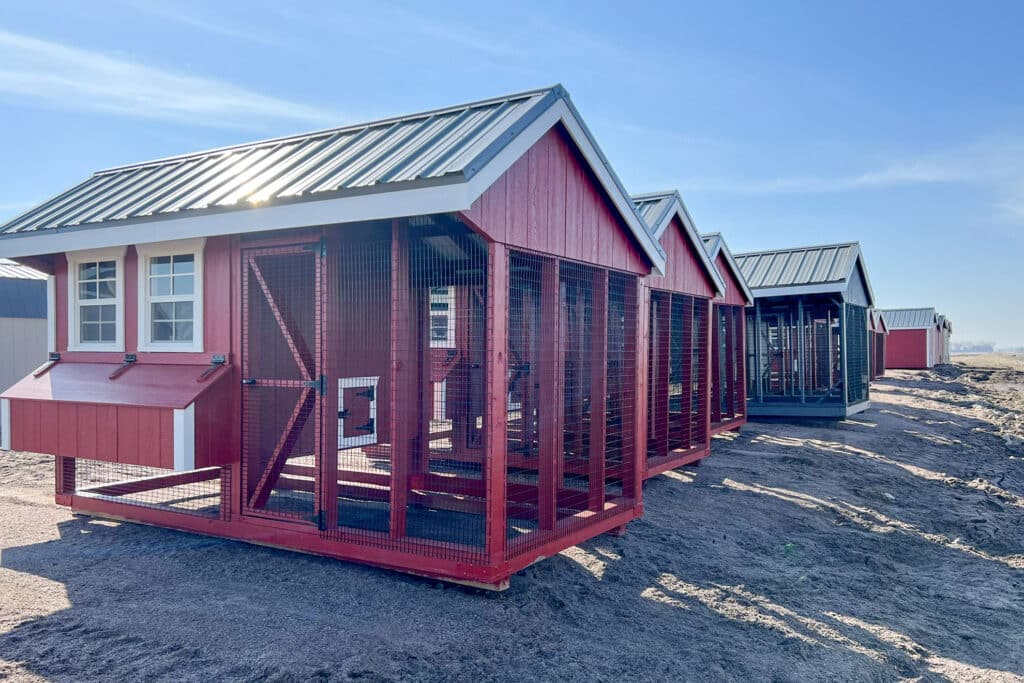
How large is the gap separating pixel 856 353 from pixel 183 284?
15750 mm

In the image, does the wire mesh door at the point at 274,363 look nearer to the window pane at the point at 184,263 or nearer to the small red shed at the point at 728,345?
the window pane at the point at 184,263

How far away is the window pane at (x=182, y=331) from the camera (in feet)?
22.7

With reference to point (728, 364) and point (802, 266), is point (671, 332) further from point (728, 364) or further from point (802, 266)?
point (802, 266)

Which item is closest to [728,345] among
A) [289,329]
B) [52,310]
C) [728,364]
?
[728,364]

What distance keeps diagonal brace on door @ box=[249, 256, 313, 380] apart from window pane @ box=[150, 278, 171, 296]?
1.10 metres

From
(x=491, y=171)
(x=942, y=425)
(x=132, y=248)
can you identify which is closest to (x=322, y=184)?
(x=491, y=171)

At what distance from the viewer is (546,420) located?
6477mm

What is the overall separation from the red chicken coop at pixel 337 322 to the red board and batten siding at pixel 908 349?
143ft

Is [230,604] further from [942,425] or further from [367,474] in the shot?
[942,425]

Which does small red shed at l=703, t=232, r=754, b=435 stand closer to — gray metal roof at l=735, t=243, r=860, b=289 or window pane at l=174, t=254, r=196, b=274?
gray metal roof at l=735, t=243, r=860, b=289

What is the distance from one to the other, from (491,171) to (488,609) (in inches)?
120

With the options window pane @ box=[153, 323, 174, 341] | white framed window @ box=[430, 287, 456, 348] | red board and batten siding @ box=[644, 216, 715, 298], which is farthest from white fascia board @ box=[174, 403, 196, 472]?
red board and batten siding @ box=[644, 216, 715, 298]

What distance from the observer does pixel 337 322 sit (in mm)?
6438

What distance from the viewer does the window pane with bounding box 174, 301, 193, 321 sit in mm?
6914
